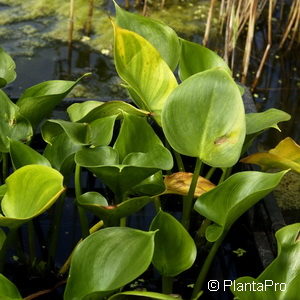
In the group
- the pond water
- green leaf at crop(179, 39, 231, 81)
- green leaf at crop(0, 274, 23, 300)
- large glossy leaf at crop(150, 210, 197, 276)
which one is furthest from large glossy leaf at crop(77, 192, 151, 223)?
the pond water

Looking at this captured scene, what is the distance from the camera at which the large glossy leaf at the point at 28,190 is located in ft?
2.80

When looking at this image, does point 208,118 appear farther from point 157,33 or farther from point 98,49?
point 98,49

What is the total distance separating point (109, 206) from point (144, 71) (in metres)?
0.31

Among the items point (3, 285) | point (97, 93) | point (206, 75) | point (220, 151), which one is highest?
point (206, 75)

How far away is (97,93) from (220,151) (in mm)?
1103

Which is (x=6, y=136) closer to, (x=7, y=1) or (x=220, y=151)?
(x=220, y=151)

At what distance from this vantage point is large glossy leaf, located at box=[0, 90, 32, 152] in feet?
3.43

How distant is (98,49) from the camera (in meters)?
2.23

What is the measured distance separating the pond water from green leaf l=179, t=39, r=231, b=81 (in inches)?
27.3

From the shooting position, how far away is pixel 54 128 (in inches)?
43.5

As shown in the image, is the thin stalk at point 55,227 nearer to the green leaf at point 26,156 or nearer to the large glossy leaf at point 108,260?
the green leaf at point 26,156

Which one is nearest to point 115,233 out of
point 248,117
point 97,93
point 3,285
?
point 3,285

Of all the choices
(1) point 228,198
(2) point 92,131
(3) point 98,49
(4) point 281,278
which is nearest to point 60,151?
(2) point 92,131

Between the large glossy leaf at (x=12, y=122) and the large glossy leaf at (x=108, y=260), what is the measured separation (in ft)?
1.04
